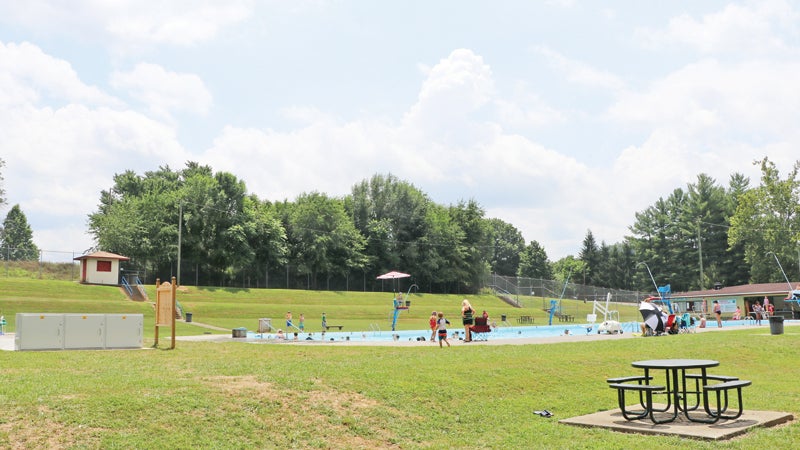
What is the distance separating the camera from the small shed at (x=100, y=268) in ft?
179

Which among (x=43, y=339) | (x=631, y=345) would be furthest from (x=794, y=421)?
(x=43, y=339)

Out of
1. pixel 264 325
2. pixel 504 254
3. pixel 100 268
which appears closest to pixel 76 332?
pixel 264 325

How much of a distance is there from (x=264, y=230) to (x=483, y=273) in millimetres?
27702

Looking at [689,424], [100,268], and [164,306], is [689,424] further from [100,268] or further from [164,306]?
[100,268]

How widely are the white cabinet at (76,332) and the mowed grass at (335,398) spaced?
49.6 inches

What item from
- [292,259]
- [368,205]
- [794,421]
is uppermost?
[368,205]

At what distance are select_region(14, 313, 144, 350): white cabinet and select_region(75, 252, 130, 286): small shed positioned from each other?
3626 cm

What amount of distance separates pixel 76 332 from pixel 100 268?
3683cm

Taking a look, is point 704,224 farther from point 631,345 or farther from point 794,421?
point 794,421

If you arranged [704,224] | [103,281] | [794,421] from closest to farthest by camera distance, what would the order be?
[794,421], [103,281], [704,224]

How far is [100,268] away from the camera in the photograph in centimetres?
5503

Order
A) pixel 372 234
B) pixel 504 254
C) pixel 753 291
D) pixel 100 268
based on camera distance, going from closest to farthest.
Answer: pixel 100 268, pixel 753 291, pixel 372 234, pixel 504 254

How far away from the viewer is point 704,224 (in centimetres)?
9125

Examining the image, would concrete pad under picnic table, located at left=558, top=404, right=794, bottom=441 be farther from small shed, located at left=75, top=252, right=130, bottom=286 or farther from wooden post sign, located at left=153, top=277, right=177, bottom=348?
small shed, located at left=75, top=252, right=130, bottom=286
